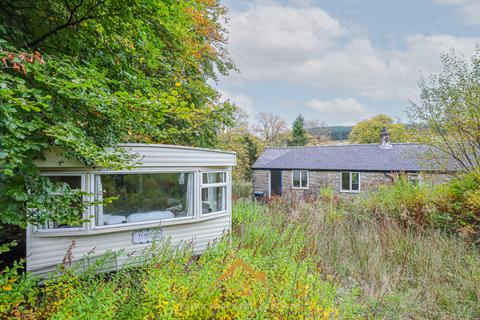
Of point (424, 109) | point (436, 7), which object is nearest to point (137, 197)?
point (424, 109)

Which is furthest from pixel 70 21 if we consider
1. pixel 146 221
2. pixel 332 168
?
pixel 332 168

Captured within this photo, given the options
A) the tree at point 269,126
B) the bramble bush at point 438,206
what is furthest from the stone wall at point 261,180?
the tree at point 269,126

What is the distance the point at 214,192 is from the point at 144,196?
1.54 m

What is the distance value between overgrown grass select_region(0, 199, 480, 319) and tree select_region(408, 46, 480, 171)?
260cm

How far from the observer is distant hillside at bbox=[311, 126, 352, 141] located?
36969 millimetres

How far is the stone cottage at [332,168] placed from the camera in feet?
51.0

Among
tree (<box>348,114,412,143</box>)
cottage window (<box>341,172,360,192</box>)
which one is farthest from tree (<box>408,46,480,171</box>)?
tree (<box>348,114,412,143</box>)

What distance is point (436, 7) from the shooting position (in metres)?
8.98

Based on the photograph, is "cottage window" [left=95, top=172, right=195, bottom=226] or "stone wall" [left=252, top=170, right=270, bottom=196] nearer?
"cottage window" [left=95, top=172, right=195, bottom=226]

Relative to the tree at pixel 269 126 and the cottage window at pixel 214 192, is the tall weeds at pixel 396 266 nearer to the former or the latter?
the cottage window at pixel 214 192

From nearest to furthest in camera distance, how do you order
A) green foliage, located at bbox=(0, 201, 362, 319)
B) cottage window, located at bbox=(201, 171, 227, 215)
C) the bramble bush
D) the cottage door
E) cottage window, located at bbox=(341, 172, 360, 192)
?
1. green foliage, located at bbox=(0, 201, 362, 319)
2. cottage window, located at bbox=(201, 171, 227, 215)
3. the bramble bush
4. cottage window, located at bbox=(341, 172, 360, 192)
5. the cottage door

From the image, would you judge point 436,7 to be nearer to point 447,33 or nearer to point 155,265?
point 447,33

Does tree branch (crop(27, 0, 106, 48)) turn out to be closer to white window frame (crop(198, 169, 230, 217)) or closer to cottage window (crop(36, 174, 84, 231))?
cottage window (crop(36, 174, 84, 231))

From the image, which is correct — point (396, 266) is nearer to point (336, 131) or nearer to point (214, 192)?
point (214, 192)
